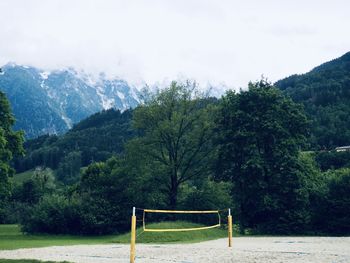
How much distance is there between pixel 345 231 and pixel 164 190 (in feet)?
57.4

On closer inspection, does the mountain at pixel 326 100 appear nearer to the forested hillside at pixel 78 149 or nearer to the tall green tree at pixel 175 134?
the forested hillside at pixel 78 149

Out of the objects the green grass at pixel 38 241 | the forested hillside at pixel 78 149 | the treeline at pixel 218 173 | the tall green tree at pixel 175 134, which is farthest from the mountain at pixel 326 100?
the green grass at pixel 38 241

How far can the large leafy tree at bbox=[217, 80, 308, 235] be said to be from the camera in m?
35.5

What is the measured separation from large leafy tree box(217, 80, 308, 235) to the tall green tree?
2871mm

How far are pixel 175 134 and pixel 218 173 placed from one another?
19.2 ft

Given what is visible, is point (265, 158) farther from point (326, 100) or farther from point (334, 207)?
point (326, 100)

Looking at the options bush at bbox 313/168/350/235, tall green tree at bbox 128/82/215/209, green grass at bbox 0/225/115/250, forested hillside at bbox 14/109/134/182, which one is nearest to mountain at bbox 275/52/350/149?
forested hillside at bbox 14/109/134/182

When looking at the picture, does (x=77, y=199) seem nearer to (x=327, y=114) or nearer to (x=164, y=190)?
(x=164, y=190)

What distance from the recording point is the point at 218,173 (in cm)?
3897

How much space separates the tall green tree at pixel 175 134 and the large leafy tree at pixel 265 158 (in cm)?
287

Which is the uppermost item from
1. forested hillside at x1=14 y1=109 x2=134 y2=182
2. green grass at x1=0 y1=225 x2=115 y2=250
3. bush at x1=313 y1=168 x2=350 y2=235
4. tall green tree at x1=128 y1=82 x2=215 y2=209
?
forested hillside at x1=14 y1=109 x2=134 y2=182

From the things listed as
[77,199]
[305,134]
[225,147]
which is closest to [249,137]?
[225,147]

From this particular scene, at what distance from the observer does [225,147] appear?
3750 cm

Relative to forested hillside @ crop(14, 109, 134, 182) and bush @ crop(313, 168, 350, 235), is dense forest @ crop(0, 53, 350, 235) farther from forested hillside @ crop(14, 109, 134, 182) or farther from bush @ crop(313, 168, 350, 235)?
forested hillside @ crop(14, 109, 134, 182)
